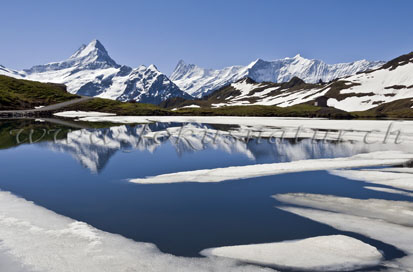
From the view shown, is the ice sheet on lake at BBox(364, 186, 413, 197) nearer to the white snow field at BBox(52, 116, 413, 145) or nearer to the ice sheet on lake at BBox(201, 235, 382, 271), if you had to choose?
the ice sheet on lake at BBox(201, 235, 382, 271)

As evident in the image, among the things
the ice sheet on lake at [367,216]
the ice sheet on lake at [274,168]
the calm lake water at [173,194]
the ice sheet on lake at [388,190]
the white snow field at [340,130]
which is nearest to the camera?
the ice sheet on lake at [367,216]

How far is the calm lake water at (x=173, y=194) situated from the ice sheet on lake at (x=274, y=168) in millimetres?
1105

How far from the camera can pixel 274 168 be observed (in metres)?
24.5

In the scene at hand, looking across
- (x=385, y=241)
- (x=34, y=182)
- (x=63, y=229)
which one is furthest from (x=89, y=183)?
(x=385, y=241)

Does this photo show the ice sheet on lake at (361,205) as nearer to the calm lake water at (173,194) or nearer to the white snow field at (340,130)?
the calm lake water at (173,194)

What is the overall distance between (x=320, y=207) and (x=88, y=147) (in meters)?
27.2

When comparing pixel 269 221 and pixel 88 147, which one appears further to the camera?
pixel 88 147

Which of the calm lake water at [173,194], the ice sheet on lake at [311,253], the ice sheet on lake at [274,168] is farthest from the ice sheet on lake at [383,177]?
the ice sheet on lake at [311,253]

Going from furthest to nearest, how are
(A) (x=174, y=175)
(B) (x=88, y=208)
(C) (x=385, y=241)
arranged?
(A) (x=174, y=175) < (B) (x=88, y=208) < (C) (x=385, y=241)

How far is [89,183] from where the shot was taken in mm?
20062

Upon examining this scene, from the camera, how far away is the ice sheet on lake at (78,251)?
9453mm

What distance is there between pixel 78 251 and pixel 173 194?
7.47 metres

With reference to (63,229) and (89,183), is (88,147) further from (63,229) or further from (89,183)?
(63,229)

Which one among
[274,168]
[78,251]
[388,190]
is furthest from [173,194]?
[388,190]
